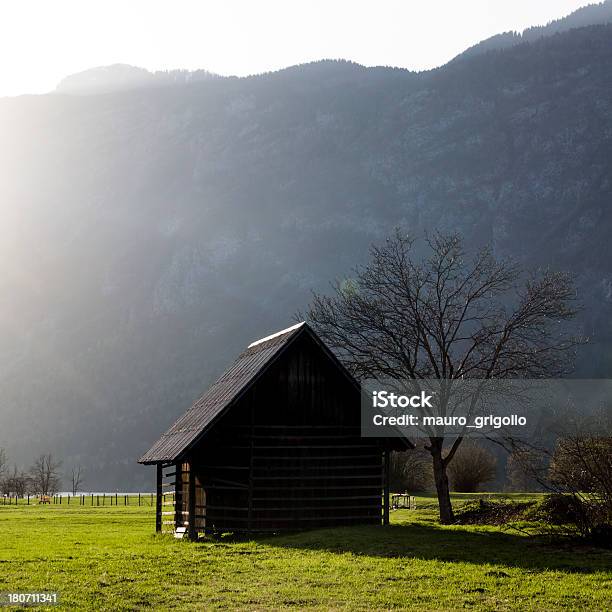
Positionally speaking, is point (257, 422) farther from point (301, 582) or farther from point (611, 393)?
point (611, 393)

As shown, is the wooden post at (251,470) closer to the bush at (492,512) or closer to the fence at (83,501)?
the bush at (492,512)

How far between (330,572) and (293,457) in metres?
11.3

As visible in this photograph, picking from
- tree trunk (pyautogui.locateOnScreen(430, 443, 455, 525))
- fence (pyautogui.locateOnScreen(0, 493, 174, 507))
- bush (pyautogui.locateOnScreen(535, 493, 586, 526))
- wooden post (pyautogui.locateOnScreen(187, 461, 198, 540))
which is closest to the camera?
bush (pyautogui.locateOnScreen(535, 493, 586, 526))

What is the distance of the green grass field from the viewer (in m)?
15.7

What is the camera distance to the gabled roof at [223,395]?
28609 millimetres

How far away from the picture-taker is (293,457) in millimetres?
30078

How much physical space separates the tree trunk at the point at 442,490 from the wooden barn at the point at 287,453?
137 inches

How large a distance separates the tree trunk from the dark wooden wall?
12.1 feet

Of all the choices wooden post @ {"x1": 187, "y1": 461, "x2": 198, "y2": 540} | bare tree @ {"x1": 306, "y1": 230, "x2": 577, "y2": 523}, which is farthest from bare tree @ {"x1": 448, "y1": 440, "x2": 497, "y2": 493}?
wooden post @ {"x1": 187, "y1": 461, "x2": 198, "y2": 540}

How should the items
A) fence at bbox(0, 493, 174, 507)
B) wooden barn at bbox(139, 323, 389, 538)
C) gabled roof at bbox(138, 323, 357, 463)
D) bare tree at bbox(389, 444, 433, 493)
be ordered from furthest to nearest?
fence at bbox(0, 493, 174, 507) < bare tree at bbox(389, 444, 433, 493) < wooden barn at bbox(139, 323, 389, 538) < gabled roof at bbox(138, 323, 357, 463)

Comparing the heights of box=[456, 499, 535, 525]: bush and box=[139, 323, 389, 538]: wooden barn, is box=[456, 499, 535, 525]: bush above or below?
below

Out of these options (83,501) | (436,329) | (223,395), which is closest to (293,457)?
(223,395)

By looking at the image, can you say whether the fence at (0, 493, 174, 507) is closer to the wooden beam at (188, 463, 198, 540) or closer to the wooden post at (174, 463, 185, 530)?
the wooden post at (174, 463, 185, 530)

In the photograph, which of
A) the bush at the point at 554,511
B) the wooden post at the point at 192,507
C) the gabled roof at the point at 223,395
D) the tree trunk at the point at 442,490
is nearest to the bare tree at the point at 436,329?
the tree trunk at the point at 442,490
